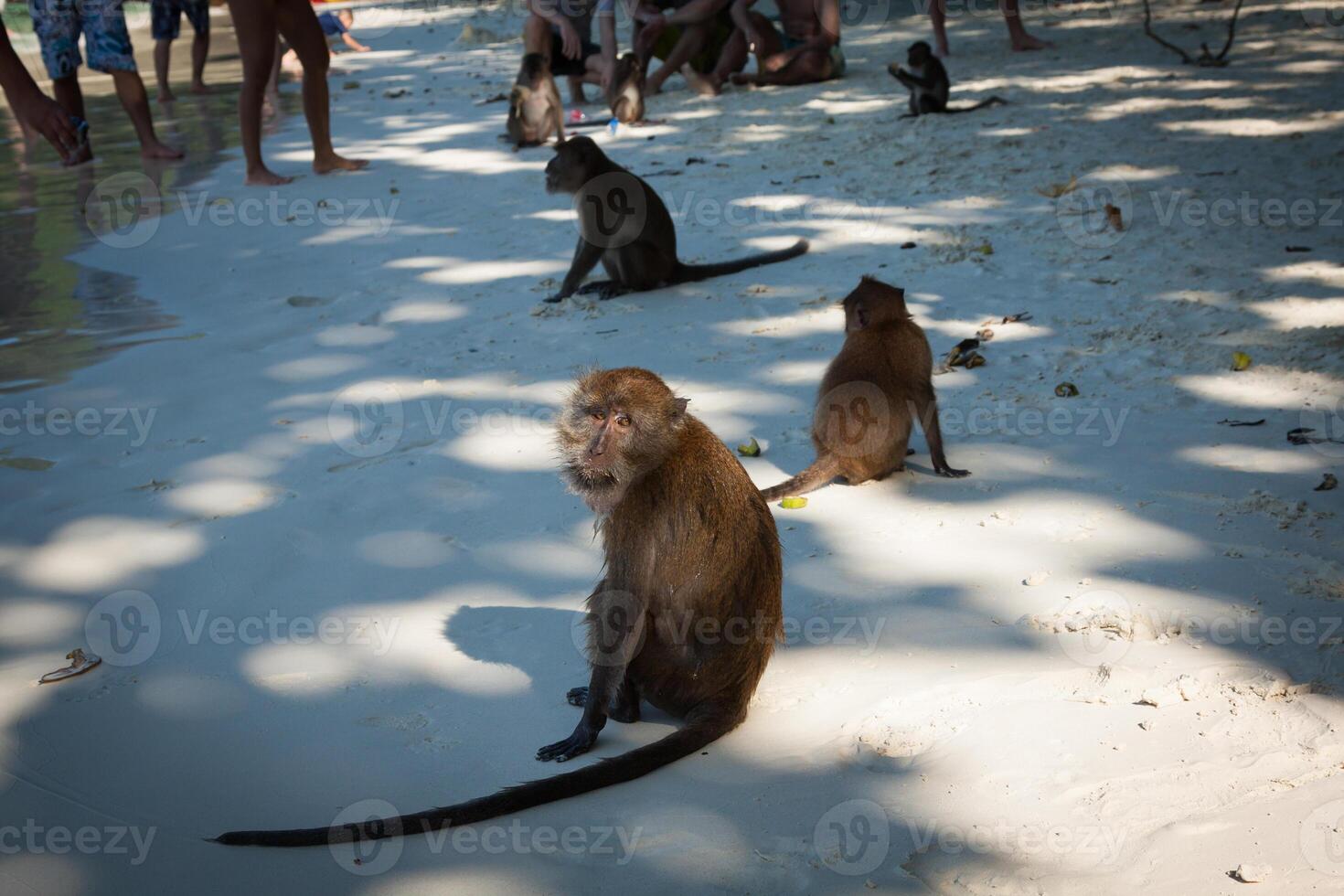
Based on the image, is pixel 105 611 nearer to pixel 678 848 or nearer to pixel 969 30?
pixel 678 848

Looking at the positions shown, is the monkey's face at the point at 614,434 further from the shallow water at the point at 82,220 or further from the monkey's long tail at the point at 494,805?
the shallow water at the point at 82,220

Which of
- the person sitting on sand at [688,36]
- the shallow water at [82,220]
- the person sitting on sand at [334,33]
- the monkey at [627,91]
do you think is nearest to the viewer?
the shallow water at [82,220]

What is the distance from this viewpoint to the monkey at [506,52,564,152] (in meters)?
9.73

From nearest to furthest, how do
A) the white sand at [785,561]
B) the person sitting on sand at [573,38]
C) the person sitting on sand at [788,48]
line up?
the white sand at [785,561] → the person sitting on sand at [788,48] → the person sitting on sand at [573,38]

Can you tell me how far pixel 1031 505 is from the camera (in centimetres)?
414

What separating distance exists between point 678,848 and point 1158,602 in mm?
1687

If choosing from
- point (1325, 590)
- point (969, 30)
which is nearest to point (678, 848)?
point (1325, 590)

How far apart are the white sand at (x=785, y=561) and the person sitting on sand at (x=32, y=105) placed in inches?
52.4

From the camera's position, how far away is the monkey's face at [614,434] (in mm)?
2971

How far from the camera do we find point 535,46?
Answer: 11828mm

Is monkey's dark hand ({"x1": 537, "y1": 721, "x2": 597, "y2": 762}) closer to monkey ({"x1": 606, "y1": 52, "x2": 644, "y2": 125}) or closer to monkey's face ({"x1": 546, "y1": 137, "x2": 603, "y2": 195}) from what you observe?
monkey's face ({"x1": 546, "y1": 137, "x2": 603, "y2": 195})

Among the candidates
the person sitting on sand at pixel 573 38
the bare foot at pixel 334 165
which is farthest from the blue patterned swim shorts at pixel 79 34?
the person sitting on sand at pixel 573 38

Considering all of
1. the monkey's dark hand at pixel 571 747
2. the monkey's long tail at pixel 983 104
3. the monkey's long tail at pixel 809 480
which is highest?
the monkey's long tail at pixel 983 104

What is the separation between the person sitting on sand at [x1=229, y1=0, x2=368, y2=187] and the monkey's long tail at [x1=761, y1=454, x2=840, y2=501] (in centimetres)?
608
